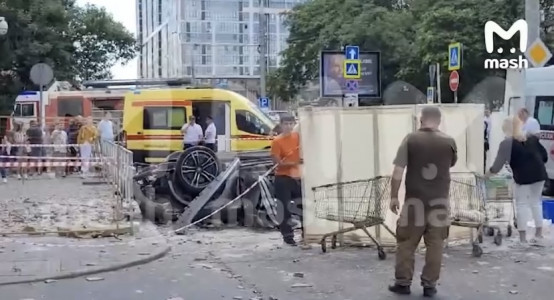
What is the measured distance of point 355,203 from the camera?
9.52 metres

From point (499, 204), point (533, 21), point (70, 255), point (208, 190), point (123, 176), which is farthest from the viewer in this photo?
point (533, 21)

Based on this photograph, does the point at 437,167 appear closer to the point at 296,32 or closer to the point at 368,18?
the point at 368,18

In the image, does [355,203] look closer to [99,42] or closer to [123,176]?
[123,176]

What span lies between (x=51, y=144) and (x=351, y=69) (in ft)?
31.7

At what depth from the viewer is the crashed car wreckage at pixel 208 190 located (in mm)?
12305

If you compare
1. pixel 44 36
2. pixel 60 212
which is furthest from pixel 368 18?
pixel 60 212

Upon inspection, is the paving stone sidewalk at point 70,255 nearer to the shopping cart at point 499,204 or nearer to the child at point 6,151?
the shopping cart at point 499,204

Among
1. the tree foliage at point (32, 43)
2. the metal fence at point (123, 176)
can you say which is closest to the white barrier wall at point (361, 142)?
the metal fence at point (123, 176)

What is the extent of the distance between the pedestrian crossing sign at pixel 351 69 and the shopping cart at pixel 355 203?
26.5 ft

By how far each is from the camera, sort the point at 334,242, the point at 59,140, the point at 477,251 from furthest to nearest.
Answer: the point at 59,140 → the point at 334,242 → the point at 477,251

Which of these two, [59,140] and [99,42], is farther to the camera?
[99,42]

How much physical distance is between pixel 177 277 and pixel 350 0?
42890mm

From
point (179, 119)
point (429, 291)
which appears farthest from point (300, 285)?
point (179, 119)

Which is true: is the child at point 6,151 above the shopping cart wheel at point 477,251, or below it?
above
